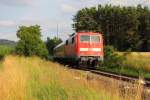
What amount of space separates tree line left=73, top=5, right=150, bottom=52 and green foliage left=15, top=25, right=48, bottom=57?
43728mm

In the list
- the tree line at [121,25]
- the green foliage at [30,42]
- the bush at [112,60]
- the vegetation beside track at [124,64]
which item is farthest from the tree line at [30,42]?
the tree line at [121,25]

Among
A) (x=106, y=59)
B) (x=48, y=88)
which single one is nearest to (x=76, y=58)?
(x=106, y=59)

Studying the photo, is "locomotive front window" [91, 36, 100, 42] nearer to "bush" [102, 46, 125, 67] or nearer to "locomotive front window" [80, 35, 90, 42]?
"locomotive front window" [80, 35, 90, 42]

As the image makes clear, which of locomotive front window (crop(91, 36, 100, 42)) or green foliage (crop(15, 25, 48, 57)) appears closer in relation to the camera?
locomotive front window (crop(91, 36, 100, 42))

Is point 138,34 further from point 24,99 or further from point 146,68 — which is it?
point 24,99

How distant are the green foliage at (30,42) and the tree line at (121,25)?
143 ft

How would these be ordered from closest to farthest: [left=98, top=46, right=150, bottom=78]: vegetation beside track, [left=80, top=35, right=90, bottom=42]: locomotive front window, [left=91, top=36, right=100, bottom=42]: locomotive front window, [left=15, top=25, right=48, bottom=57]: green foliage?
[left=98, top=46, right=150, bottom=78]: vegetation beside track < [left=80, top=35, right=90, bottom=42]: locomotive front window < [left=91, top=36, right=100, bottom=42]: locomotive front window < [left=15, top=25, right=48, bottom=57]: green foliage

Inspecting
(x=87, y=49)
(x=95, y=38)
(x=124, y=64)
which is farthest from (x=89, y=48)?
(x=124, y=64)

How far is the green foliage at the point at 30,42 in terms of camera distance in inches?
2154

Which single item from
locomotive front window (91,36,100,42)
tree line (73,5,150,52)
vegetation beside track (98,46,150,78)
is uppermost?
tree line (73,5,150,52)

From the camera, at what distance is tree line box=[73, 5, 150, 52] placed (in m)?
101

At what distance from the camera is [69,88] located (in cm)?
1205

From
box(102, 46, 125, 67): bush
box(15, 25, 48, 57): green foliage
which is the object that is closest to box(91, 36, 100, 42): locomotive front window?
box(102, 46, 125, 67): bush

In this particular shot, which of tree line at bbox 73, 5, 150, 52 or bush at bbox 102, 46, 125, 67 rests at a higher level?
tree line at bbox 73, 5, 150, 52
